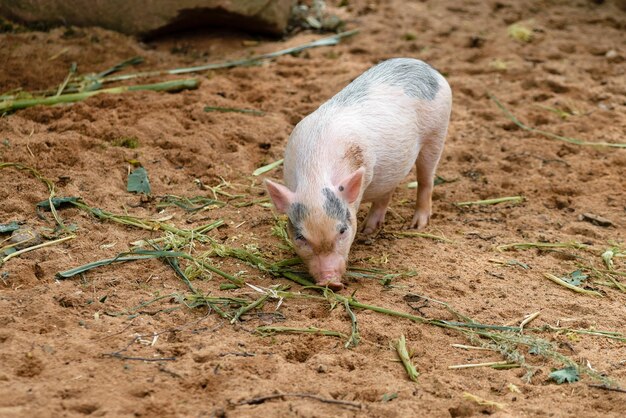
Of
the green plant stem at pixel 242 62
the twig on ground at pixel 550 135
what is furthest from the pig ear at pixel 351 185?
the green plant stem at pixel 242 62

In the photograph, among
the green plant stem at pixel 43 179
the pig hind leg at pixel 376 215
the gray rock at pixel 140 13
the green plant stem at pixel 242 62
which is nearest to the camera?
the green plant stem at pixel 43 179

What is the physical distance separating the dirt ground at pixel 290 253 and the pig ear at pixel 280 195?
42 centimetres

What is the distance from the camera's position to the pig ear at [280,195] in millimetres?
4523

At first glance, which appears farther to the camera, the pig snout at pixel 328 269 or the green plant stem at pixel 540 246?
the green plant stem at pixel 540 246

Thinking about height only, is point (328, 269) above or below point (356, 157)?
below

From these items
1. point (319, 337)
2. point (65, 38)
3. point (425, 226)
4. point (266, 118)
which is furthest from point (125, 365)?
point (65, 38)

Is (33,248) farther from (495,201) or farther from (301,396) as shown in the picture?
(495,201)

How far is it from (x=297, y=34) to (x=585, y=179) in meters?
3.76

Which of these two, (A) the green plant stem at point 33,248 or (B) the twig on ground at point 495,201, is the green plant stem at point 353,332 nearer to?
(A) the green plant stem at point 33,248

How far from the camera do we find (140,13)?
26.5ft

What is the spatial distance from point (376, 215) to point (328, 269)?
1.17 meters

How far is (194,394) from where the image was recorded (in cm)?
343

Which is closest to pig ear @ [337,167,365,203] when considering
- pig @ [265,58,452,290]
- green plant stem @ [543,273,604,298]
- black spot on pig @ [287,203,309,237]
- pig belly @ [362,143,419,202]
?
pig @ [265,58,452,290]

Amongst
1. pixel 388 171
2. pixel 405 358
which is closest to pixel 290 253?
pixel 388 171
